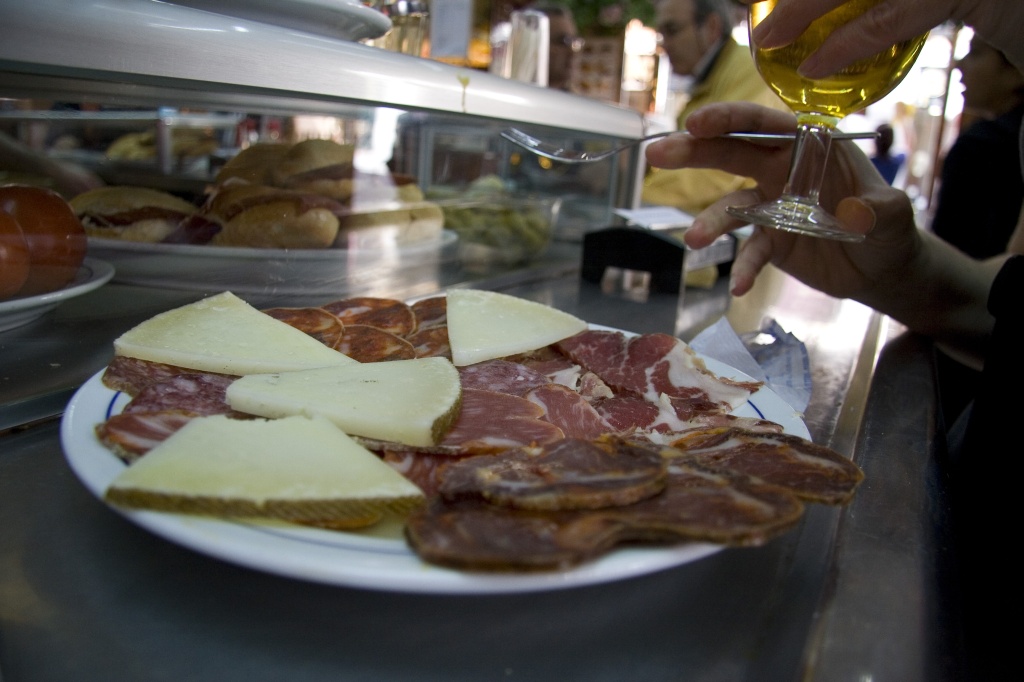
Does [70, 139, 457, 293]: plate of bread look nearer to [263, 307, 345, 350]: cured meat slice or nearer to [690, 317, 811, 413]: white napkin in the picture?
[263, 307, 345, 350]: cured meat slice

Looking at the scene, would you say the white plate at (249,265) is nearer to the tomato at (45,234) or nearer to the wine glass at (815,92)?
the tomato at (45,234)

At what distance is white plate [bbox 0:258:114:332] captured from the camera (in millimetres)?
760

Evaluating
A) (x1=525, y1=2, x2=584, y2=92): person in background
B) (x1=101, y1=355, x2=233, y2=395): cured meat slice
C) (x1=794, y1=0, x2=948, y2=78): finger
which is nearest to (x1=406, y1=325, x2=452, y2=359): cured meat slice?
(x1=101, y1=355, x2=233, y2=395): cured meat slice

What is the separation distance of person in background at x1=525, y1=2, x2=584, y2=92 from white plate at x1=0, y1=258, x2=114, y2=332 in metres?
2.36

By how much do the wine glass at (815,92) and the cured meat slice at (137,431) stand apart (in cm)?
75

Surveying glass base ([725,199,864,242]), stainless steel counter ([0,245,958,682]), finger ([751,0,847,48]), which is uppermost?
finger ([751,0,847,48])

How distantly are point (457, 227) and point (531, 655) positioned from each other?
45.5 inches

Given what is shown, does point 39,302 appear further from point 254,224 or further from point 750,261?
point 750,261

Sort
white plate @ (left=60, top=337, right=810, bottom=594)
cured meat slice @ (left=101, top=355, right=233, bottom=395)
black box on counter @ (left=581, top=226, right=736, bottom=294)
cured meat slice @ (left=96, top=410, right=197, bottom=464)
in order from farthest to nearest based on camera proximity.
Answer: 1. black box on counter @ (left=581, top=226, right=736, bottom=294)
2. cured meat slice @ (left=101, top=355, right=233, bottom=395)
3. cured meat slice @ (left=96, top=410, right=197, bottom=464)
4. white plate @ (left=60, top=337, right=810, bottom=594)

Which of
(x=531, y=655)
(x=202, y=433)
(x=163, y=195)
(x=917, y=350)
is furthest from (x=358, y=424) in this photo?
(x=917, y=350)

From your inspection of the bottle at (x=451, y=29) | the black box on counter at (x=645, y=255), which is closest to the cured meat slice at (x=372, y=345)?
the black box on counter at (x=645, y=255)

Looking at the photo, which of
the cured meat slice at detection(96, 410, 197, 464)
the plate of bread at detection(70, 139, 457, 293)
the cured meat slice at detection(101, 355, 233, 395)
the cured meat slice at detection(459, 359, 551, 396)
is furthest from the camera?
the plate of bread at detection(70, 139, 457, 293)

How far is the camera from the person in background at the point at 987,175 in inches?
108

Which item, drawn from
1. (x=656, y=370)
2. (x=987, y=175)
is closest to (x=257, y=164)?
(x=656, y=370)
